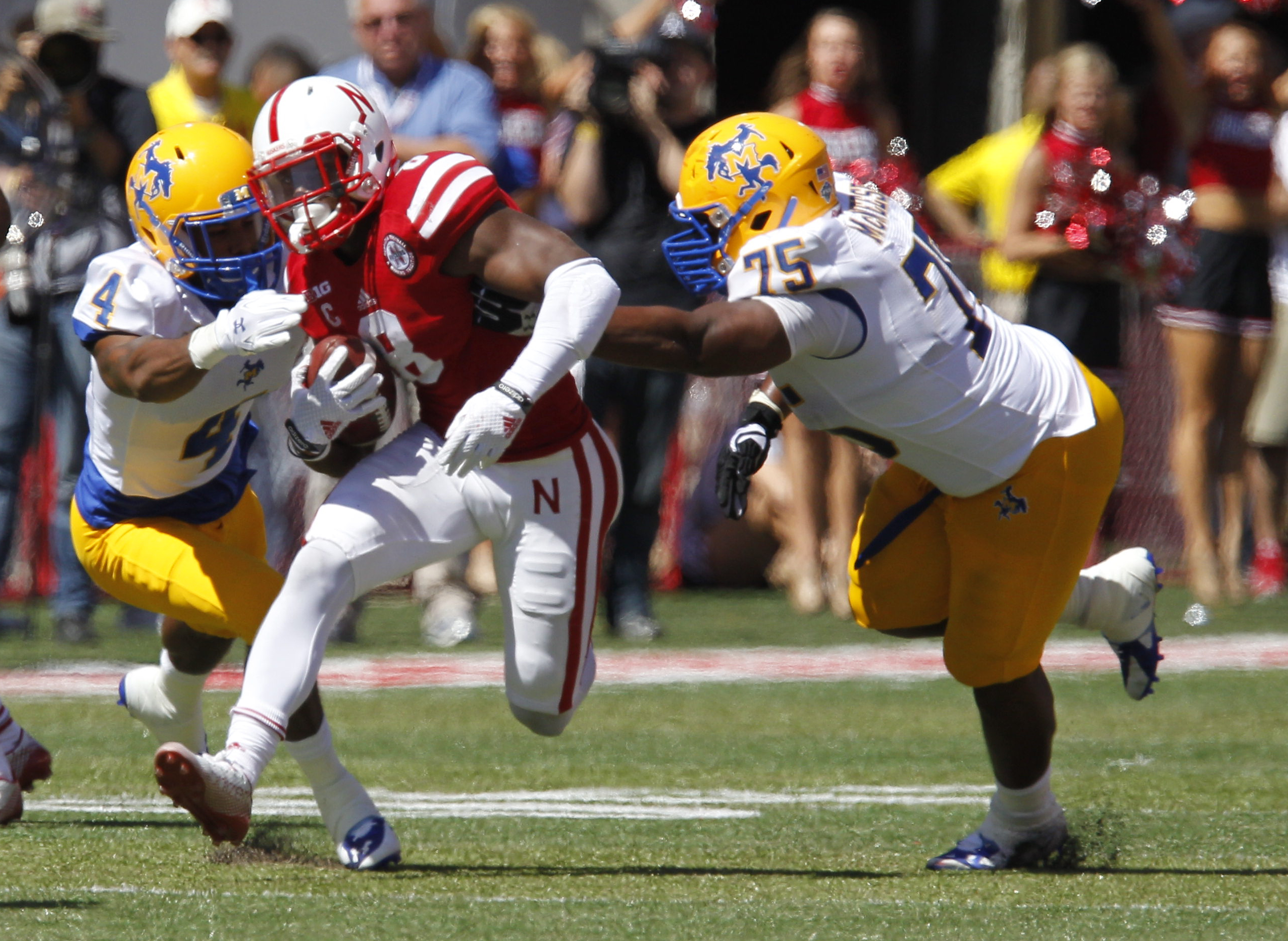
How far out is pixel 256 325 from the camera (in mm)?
3711

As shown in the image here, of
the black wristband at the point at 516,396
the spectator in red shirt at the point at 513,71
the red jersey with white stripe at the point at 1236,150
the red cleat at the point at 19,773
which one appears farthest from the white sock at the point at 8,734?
the red jersey with white stripe at the point at 1236,150

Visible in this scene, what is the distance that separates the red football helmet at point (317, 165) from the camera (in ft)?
13.0

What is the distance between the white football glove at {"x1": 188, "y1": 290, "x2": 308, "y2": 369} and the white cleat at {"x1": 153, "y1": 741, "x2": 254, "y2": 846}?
791mm

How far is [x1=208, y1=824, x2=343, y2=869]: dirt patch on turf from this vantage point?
13.0 ft

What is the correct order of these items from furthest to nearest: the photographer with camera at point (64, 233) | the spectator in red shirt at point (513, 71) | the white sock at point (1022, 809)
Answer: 1. the spectator in red shirt at point (513, 71)
2. the photographer with camera at point (64, 233)
3. the white sock at point (1022, 809)

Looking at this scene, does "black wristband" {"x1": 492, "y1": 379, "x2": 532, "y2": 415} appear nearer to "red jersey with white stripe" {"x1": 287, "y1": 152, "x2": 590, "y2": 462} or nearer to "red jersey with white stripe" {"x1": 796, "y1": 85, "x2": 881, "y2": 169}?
"red jersey with white stripe" {"x1": 287, "y1": 152, "x2": 590, "y2": 462}

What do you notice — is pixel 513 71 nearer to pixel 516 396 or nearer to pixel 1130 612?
pixel 1130 612

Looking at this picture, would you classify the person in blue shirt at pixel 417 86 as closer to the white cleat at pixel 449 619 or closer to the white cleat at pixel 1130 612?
the white cleat at pixel 449 619

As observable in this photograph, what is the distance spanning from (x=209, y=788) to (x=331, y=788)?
58 cm

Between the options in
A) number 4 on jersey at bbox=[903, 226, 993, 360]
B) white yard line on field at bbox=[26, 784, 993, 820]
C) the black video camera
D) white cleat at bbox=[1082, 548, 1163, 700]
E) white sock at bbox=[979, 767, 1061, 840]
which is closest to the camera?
number 4 on jersey at bbox=[903, 226, 993, 360]

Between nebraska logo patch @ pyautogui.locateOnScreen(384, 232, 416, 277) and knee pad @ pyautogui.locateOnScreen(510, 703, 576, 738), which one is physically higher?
nebraska logo patch @ pyautogui.locateOnScreen(384, 232, 416, 277)

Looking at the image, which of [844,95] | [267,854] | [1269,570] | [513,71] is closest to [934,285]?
[267,854]

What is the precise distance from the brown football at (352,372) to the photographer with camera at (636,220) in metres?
3.48

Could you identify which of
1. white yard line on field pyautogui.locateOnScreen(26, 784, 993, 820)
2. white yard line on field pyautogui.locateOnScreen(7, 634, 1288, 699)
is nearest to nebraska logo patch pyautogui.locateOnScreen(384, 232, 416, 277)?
white yard line on field pyautogui.locateOnScreen(26, 784, 993, 820)
